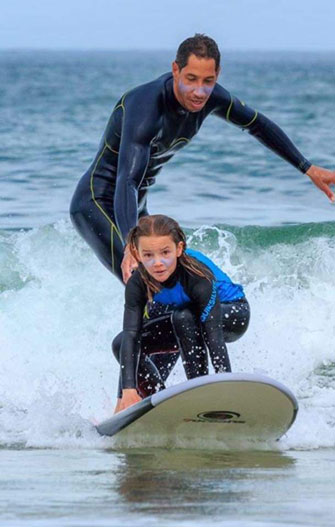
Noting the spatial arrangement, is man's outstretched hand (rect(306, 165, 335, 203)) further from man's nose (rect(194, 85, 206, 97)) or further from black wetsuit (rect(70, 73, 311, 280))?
man's nose (rect(194, 85, 206, 97))

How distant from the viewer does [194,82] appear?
21.9ft

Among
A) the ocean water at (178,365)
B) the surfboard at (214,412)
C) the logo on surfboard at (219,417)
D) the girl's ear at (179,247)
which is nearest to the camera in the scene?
the ocean water at (178,365)

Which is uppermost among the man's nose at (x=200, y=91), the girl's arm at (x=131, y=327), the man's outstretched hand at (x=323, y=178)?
the man's nose at (x=200, y=91)

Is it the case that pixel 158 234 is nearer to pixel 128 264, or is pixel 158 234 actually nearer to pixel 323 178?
pixel 128 264

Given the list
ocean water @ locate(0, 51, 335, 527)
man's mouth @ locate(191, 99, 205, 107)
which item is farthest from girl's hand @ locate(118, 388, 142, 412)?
man's mouth @ locate(191, 99, 205, 107)

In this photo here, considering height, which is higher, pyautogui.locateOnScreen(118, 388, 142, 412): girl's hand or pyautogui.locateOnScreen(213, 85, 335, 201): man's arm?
pyautogui.locateOnScreen(213, 85, 335, 201): man's arm

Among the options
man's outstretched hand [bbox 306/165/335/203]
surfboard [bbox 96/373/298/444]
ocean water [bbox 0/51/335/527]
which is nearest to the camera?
ocean water [bbox 0/51/335/527]

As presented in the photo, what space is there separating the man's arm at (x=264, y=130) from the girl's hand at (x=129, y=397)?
1551mm

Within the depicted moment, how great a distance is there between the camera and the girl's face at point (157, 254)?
619cm

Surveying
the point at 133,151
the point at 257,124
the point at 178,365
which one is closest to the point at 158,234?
the point at 133,151

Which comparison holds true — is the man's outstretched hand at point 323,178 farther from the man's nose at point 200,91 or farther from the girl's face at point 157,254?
the girl's face at point 157,254

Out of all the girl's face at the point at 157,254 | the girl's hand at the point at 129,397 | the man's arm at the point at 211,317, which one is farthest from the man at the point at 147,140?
the girl's hand at the point at 129,397

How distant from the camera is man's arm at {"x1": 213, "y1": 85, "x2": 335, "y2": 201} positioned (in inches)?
283

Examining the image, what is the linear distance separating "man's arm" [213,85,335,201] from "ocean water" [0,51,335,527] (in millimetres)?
1221
